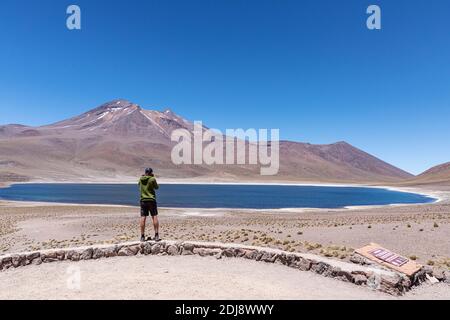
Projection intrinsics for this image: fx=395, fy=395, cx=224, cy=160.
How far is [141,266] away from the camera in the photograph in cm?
1042

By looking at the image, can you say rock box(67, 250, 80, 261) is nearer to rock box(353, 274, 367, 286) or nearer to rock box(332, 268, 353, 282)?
rock box(332, 268, 353, 282)

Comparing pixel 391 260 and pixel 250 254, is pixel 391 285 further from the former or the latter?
pixel 250 254

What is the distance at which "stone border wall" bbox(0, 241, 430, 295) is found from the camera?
8.80m

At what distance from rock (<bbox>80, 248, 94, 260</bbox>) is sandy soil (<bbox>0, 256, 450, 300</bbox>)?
308 mm

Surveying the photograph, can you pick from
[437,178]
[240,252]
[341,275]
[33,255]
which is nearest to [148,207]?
[240,252]

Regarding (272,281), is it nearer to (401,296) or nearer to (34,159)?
(401,296)

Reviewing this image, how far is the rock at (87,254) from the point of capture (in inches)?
453

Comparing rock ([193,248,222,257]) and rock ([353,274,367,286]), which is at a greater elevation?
rock ([193,248,222,257])

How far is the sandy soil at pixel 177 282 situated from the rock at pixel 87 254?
31 centimetres

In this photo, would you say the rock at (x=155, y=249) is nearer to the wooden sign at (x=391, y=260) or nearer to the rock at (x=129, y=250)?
the rock at (x=129, y=250)

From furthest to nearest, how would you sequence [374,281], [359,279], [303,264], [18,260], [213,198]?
1. [213,198]
2. [18,260]
3. [303,264]
4. [359,279]
5. [374,281]

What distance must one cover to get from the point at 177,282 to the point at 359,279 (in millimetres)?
4113

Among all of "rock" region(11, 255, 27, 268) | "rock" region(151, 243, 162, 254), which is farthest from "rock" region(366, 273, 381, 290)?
"rock" region(11, 255, 27, 268)

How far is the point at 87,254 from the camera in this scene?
37.9ft
